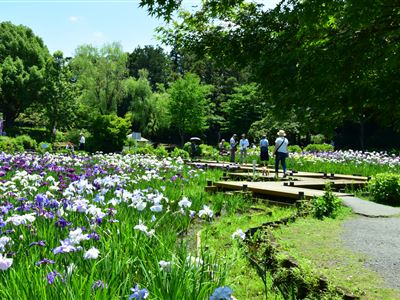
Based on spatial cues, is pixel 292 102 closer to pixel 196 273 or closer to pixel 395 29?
pixel 395 29

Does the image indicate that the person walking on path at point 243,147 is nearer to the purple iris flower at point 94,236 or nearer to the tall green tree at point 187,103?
the purple iris flower at point 94,236

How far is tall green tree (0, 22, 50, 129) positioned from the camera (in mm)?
42688

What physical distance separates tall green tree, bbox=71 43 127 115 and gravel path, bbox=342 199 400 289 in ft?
130

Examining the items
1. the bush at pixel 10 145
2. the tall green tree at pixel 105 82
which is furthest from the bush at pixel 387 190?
the tall green tree at pixel 105 82

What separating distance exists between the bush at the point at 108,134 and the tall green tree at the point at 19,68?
1790cm

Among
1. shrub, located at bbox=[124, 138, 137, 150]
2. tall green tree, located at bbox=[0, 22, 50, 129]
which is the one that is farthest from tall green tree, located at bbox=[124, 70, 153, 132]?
shrub, located at bbox=[124, 138, 137, 150]

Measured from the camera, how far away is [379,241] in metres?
6.56

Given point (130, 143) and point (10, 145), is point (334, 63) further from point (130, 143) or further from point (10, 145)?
point (130, 143)

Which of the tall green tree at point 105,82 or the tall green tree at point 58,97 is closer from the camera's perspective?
the tall green tree at point 58,97

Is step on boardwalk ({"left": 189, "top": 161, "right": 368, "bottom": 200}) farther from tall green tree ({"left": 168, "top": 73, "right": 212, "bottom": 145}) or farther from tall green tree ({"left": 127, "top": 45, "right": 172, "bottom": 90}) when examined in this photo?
tall green tree ({"left": 127, "top": 45, "right": 172, "bottom": 90})

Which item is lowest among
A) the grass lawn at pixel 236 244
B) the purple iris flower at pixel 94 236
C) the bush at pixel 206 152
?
the grass lawn at pixel 236 244

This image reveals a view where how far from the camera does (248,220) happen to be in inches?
328

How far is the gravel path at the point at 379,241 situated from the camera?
5.09 metres

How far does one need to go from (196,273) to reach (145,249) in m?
1.00
